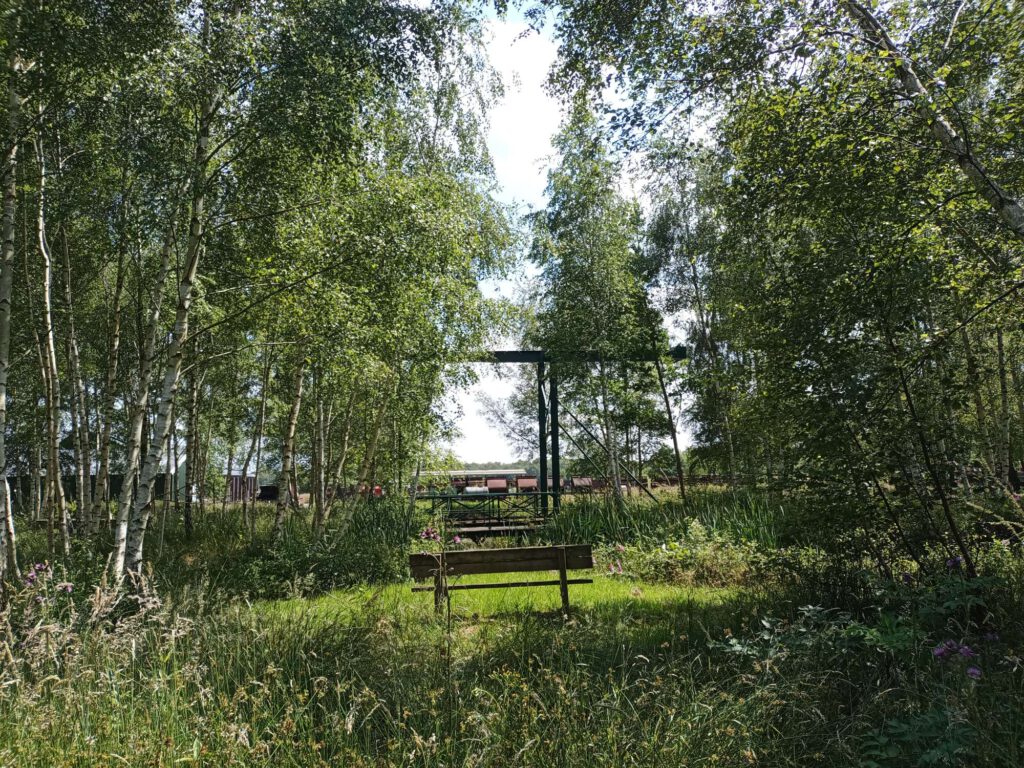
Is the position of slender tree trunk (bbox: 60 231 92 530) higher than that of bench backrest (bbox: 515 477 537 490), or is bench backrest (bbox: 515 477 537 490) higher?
slender tree trunk (bbox: 60 231 92 530)

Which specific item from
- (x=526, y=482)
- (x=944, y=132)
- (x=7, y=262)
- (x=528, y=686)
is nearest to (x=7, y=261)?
(x=7, y=262)

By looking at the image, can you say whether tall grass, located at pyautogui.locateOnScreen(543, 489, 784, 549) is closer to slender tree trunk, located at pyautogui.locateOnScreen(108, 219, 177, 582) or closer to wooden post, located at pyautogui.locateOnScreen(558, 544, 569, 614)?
wooden post, located at pyautogui.locateOnScreen(558, 544, 569, 614)

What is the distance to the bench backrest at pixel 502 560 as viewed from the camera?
5.01 meters

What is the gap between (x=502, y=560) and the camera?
521 cm

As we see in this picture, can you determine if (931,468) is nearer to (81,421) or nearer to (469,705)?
(469,705)

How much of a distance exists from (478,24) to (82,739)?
33.8 feet

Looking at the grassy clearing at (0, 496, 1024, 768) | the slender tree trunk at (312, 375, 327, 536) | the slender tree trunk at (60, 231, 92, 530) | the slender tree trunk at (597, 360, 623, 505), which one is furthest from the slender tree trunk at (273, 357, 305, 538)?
the slender tree trunk at (597, 360, 623, 505)

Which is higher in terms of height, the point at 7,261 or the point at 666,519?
the point at 7,261

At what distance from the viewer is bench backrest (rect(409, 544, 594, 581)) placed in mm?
5008

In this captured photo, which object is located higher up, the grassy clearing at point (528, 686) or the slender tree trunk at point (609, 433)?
the slender tree trunk at point (609, 433)

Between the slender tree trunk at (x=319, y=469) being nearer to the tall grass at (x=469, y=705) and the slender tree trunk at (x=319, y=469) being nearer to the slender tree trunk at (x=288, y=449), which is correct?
the slender tree trunk at (x=288, y=449)

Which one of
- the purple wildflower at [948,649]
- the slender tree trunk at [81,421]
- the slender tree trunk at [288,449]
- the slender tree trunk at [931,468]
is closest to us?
the purple wildflower at [948,649]

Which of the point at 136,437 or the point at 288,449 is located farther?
the point at 288,449

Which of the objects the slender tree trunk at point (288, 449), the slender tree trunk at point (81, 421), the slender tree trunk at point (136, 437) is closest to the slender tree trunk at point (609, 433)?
the slender tree trunk at point (288, 449)
